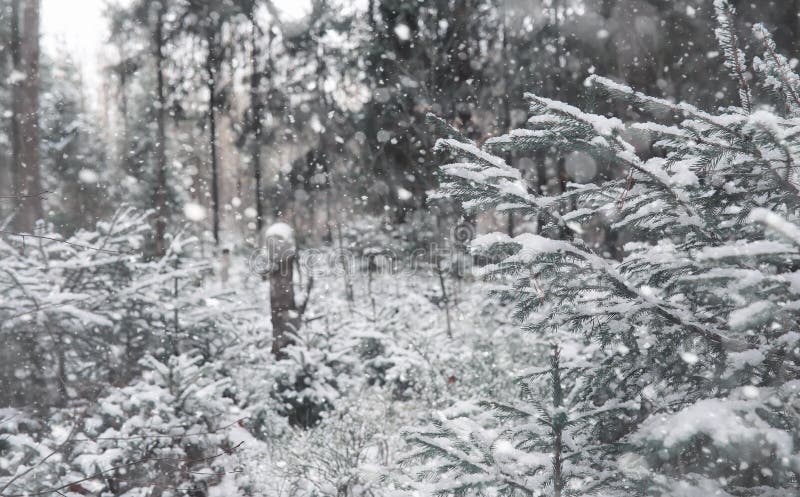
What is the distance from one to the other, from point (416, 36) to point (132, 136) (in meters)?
13.8

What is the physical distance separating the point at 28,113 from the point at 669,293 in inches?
336

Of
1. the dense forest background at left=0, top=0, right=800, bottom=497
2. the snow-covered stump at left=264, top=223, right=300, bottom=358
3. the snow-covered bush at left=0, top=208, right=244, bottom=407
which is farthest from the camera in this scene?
the snow-covered stump at left=264, top=223, right=300, bottom=358

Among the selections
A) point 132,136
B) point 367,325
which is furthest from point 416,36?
point 132,136

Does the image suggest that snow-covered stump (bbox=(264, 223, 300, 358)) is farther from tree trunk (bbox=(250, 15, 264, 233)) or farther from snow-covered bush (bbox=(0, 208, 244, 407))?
snow-covered bush (bbox=(0, 208, 244, 407))

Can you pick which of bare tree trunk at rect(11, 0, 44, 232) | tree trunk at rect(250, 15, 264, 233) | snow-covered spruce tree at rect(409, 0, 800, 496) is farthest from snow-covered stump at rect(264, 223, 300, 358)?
snow-covered spruce tree at rect(409, 0, 800, 496)

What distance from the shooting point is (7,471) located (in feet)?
12.3

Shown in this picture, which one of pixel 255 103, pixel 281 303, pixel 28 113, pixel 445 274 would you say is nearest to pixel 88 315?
pixel 281 303

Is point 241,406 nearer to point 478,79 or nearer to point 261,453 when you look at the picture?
point 261,453

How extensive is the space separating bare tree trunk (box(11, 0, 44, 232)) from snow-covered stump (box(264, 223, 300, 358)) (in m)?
3.21

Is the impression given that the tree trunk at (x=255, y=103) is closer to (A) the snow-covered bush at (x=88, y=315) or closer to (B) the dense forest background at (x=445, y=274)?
(B) the dense forest background at (x=445, y=274)

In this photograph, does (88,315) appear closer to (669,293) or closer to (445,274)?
(669,293)

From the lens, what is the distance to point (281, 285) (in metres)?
7.69

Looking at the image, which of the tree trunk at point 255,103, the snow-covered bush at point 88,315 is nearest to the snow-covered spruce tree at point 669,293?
the snow-covered bush at point 88,315

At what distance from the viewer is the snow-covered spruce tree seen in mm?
1547
